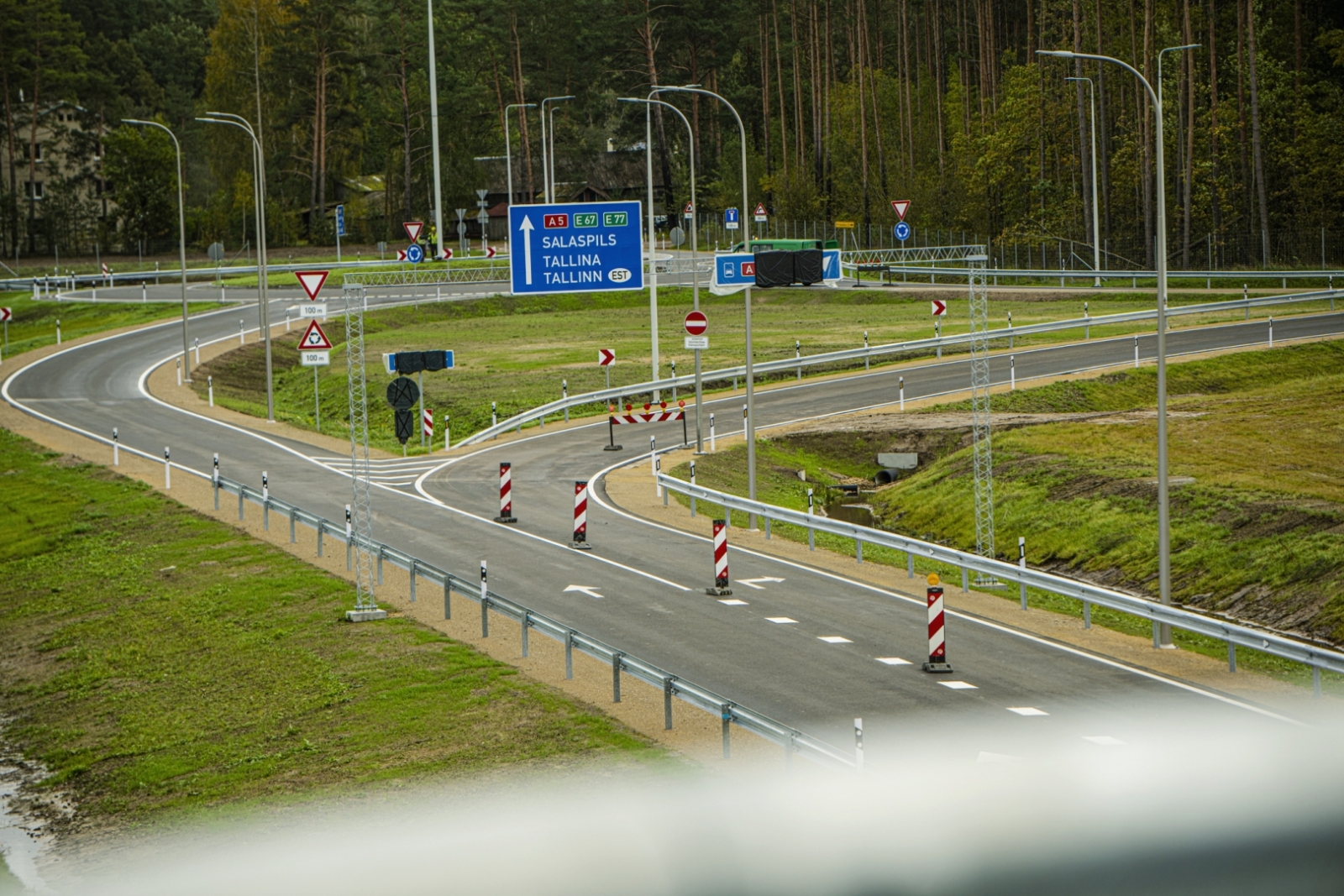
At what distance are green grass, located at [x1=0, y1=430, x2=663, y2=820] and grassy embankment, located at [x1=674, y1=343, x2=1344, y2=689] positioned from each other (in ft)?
34.3

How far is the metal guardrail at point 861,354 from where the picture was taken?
138 feet

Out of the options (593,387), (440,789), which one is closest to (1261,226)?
(593,387)

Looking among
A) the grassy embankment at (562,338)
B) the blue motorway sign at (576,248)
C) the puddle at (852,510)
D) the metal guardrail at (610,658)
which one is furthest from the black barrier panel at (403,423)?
the grassy embankment at (562,338)

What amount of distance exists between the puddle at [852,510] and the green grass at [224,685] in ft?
46.9

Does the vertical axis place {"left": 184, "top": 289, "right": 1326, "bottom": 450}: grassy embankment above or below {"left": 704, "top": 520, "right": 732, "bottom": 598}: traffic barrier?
above

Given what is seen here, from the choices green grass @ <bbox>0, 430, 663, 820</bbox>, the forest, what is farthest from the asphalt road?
the forest

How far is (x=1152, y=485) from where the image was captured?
29.8m

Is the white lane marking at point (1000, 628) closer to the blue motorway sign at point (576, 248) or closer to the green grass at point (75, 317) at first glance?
the blue motorway sign at point (576, 248)

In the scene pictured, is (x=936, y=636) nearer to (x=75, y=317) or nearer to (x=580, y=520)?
(x=580, y=520)

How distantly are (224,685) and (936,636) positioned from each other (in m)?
9.90

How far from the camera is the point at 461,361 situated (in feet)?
178

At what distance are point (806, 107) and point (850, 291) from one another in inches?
1596

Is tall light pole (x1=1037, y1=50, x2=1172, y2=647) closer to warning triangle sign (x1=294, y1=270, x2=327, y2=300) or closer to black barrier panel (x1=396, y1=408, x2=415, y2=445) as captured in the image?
black barrier panel (x1=396, y1=408, x2=415, y2=445)

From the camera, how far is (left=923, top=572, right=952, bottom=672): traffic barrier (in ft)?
56.1
